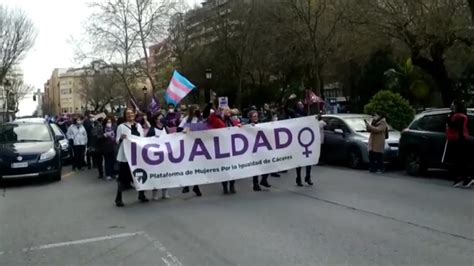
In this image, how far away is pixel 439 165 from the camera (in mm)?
12664

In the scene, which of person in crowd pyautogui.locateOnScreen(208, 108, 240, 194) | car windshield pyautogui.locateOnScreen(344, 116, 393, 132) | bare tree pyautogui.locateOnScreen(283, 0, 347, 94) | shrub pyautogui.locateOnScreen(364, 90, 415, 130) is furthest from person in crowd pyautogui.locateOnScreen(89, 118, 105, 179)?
bare tree pyautogui.locateOnScreen(283, 0, 347, 94)

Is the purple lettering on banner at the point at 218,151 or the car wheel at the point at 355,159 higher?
the purple lettering on banner at the point at 218,151

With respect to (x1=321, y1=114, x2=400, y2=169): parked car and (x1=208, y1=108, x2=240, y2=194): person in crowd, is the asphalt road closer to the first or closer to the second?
(x1=208, y1=108, x2=240, y2=194): person in crowd

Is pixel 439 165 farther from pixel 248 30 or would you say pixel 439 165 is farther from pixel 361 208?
pixel 248 30

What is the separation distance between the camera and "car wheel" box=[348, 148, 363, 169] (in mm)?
14972

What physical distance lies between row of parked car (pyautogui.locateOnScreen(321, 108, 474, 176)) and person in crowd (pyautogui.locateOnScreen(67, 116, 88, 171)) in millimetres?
7571

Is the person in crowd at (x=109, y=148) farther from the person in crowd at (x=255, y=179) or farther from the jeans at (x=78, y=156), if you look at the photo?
the person in crowd at (x=255, y=179)

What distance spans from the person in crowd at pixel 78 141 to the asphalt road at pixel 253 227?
5.34 m

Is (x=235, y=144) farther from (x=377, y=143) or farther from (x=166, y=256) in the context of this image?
(x=166, y=256)

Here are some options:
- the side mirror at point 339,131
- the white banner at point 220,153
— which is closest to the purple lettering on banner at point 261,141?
the white banner at point 220,153

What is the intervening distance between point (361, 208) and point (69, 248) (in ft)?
15.3

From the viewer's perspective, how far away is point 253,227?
7.68 meters

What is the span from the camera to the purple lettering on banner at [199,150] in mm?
10797

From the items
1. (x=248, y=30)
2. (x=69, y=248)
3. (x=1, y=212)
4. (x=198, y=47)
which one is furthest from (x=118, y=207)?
(x=198, y=47)
